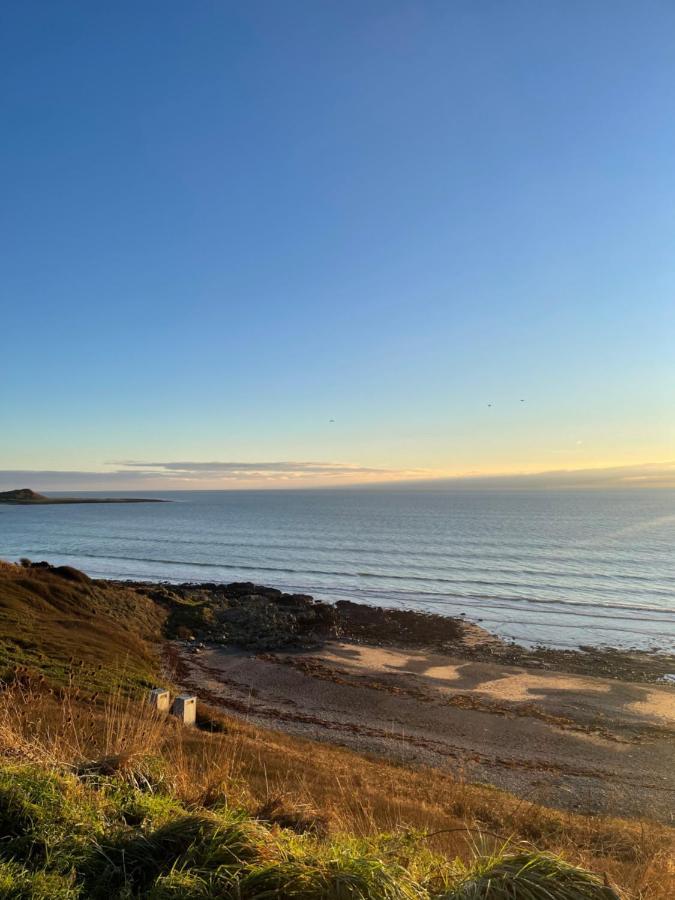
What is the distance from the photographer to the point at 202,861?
3.60 metres

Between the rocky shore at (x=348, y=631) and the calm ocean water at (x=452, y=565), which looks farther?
the calm ocean water at (x=452, y=565)

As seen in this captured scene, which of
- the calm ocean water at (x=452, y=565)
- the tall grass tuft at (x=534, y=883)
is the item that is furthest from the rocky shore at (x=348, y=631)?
the tall grass tuft at (x=534, y=883)

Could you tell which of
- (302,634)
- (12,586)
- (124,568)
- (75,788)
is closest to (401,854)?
(75,788)

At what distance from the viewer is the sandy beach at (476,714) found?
48.4 ft

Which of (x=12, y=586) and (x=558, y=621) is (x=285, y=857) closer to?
(x=12, y=586)

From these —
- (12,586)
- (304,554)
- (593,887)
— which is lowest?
(304,554)

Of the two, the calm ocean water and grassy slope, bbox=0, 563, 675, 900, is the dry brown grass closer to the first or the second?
grassy slope, bbox=0, 563, 675, 900

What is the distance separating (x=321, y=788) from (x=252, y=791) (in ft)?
6.38

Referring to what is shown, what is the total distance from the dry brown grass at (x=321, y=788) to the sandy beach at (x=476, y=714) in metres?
2.92

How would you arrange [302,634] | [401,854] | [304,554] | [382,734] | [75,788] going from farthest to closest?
[304,554]
[302,634]
[382,734]
[75,788]
[401,854]

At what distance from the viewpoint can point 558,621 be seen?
3450 centimetres

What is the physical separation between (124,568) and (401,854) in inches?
2236

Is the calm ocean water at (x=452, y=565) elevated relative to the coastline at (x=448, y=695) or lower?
lower

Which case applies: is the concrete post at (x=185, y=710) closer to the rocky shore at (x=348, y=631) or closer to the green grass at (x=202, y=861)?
the green grass at (x=202, y=861)
